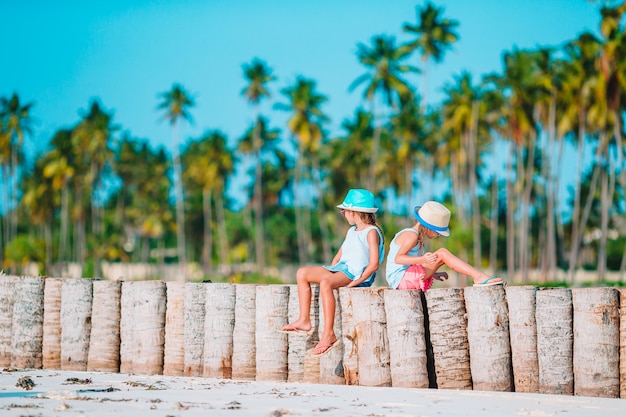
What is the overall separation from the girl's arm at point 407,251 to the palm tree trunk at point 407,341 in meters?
0.38

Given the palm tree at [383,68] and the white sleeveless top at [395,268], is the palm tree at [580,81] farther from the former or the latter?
the white sleeveless top at [395,268]

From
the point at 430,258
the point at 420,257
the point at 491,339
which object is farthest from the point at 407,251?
the point at 491,339

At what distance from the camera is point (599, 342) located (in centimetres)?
768

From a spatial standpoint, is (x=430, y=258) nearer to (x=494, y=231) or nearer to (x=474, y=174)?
(x=474, y=174)

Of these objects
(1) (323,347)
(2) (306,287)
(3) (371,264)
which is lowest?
(1) (323,347)

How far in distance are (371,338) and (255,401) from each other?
1.45 metres

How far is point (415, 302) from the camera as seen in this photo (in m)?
8.15

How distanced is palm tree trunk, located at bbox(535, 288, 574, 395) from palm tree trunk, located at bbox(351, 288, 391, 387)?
1.34 metres

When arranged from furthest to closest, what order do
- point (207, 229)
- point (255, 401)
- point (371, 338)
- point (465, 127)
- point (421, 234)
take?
1. point (207, 229)
2. point (465, 127)
3. point (421, 234)
4. point (371, 338)
5. point (255, 401)

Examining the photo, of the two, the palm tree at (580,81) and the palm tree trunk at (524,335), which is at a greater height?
the palm tree at (580,81)

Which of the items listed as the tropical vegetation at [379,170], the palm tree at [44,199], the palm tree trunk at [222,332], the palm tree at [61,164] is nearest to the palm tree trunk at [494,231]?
the tropical vegetation at [379,170]

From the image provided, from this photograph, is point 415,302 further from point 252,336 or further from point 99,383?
point 99,383

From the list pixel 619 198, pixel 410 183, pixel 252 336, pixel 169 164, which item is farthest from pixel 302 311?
pixel 169 164

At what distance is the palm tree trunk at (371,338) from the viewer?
8.23 m
